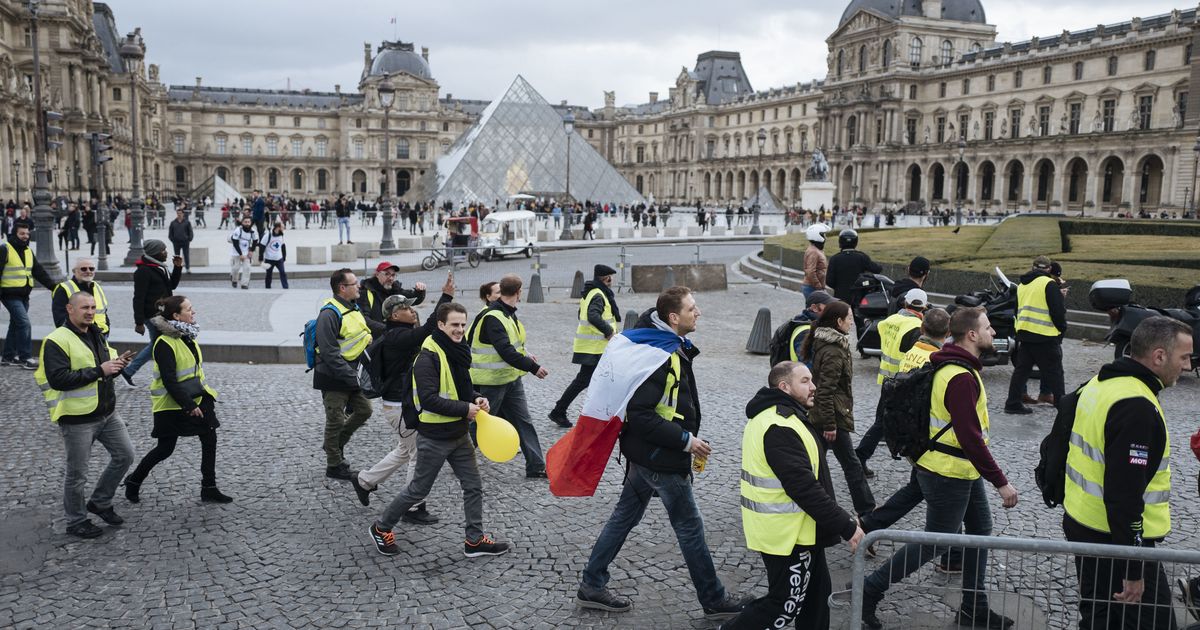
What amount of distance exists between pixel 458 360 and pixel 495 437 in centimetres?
48

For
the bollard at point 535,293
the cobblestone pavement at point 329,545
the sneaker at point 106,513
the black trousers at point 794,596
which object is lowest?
the cobblestone pavement at point 329,545

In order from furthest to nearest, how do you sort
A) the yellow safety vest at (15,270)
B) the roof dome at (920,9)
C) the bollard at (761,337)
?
1. the roof dome at (920,9)
2. the bollard at (761,337)
3. the yellow safety vest at (15,270)

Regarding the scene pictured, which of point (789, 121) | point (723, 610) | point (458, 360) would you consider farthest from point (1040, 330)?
point (789, 121)

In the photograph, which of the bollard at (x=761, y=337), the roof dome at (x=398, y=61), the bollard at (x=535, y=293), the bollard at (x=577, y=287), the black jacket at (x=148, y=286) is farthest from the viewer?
the roof dome at (x=398, y=61)

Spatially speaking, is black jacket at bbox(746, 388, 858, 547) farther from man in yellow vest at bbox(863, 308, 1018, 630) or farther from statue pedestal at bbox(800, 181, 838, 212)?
statue pedestal at bbox(800, 181, 838, 212)

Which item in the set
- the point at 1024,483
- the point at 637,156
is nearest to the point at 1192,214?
the point at 1024,483

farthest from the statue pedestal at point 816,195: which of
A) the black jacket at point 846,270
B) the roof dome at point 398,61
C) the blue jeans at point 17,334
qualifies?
the roof dome at point 398,61

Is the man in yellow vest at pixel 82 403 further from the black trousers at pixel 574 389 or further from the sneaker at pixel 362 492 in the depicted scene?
the black trousers at pixel 574 389

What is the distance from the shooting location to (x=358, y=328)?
20.4 feet

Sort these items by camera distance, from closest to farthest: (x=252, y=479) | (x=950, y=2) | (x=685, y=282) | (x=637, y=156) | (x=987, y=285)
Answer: (x=252, y=479) → (x=987, y=285) → (x=685, y=282) → (x=950, y=2) → (x=637, y=156)

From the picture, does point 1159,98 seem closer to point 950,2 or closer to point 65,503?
point 950,2

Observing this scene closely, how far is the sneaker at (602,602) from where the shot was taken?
4.29 meters

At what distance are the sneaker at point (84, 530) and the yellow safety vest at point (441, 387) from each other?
2.01m

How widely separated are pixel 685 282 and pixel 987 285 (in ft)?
19.3
